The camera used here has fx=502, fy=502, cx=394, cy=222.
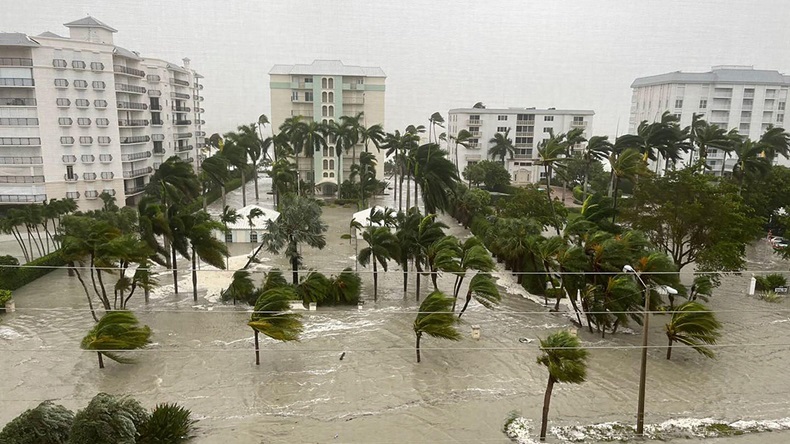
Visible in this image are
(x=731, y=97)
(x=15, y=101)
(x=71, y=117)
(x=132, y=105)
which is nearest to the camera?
(x=15, y=101)

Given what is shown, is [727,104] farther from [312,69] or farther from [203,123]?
[203,123]

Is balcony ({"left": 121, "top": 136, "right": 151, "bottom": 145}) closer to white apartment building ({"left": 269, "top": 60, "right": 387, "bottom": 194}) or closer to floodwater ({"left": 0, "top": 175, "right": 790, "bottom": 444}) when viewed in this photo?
white apartment building ({"left": 269, "top": 60, "right": 387, "bottom": 194})

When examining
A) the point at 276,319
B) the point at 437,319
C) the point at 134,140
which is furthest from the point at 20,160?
the point at 437,319

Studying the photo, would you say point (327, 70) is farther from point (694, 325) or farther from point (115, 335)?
point (694, 325)

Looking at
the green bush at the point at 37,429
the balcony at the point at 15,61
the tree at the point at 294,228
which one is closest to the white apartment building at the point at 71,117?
the balcony at the point at 15,61

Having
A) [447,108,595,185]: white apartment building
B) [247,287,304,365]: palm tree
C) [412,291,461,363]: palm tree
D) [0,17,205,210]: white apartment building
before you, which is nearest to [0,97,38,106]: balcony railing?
[0,17,205,210]: white apartment building

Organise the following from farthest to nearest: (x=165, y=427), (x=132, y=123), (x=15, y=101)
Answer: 1. (x=132, y=123)
2. (x=15, y=101)
3. (x=165, y=427)

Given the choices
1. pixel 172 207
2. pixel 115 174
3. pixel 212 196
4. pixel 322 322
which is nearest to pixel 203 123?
pixel 212 196
